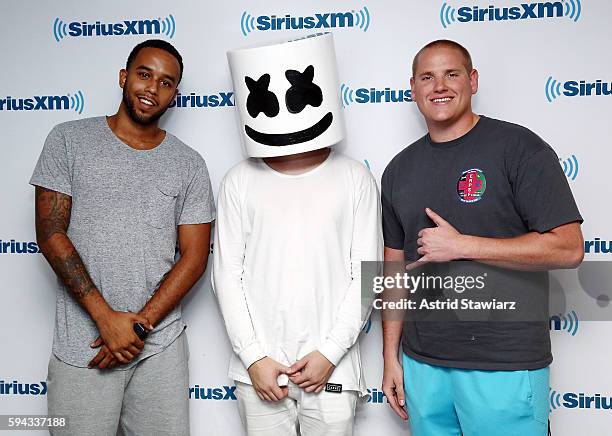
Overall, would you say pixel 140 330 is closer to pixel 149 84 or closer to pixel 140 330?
pixel 140 330

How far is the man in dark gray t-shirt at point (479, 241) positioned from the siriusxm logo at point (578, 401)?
0.45m

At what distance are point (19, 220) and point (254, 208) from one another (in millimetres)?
1025

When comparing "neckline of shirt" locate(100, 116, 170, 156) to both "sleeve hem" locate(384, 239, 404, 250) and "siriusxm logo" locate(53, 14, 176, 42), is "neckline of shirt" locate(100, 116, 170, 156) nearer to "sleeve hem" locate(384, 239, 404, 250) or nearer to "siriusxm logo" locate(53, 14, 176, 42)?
"siriusxm logo" locate(53, 14, 176, 42)

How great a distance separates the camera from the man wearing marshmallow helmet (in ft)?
5.71

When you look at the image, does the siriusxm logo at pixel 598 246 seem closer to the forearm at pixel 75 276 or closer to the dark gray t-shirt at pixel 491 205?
the dark gray t-shirt at pixel 491 205

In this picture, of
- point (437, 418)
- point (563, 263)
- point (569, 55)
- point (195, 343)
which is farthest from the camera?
point (195, 343)

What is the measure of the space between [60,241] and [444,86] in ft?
3.87

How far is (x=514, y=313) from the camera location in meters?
1.67

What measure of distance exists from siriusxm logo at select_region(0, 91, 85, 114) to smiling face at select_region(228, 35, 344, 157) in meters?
0.76

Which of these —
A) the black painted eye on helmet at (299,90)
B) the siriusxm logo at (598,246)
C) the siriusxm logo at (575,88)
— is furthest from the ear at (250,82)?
the siriusxm logo at (598,246)

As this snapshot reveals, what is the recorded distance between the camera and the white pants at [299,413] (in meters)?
1.78

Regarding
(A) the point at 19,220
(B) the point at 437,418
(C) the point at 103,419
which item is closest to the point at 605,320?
(B) the point at 437,418

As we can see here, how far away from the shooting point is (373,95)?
2115 mm

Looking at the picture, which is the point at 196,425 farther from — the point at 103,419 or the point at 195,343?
the point at 103,419
